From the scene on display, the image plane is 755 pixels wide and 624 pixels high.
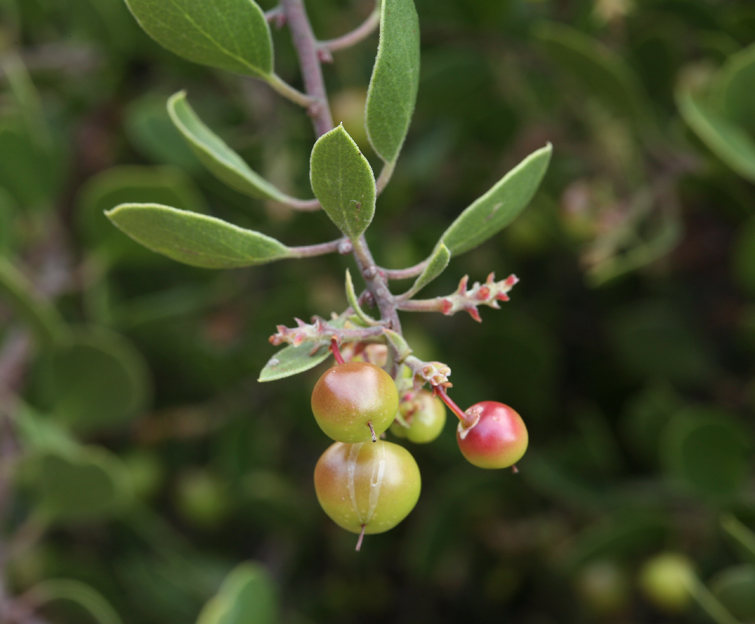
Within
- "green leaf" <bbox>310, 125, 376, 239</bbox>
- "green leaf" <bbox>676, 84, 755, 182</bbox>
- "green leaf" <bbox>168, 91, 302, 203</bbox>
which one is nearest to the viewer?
"green leaf" <bbox>310, 125, 376, 239</bbox>

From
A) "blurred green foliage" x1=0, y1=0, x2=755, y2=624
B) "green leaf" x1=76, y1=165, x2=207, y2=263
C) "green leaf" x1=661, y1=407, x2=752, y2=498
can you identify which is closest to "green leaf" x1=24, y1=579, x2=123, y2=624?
"blurred green foliage" x1=0, y1=0, x2=755, y2=624

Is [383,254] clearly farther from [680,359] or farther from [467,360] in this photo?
[680,359]

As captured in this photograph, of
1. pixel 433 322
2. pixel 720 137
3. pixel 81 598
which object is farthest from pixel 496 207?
pixel 433 322

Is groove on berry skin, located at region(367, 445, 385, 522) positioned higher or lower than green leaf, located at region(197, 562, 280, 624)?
higher

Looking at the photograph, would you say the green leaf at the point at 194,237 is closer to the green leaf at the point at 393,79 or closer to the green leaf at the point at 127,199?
the green leaf at the point at 393,79

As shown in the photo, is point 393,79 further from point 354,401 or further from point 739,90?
point 739,90

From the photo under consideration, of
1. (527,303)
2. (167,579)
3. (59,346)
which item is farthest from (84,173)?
(527,303)

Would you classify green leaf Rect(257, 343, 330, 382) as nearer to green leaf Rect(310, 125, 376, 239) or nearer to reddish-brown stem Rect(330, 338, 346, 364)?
reddish-brown stem Rect(330, 338, 346, 364)

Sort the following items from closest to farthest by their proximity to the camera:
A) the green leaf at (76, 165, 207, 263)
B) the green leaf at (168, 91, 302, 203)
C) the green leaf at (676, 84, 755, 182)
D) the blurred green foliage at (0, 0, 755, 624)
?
the green leaf at (168, 91, 302, 203) < the green leaf at (676, 84, 755, 182) < the green leaf at (76, 165, 207, 263) < the blurred green foliage at (0, 0, 755, 624)
